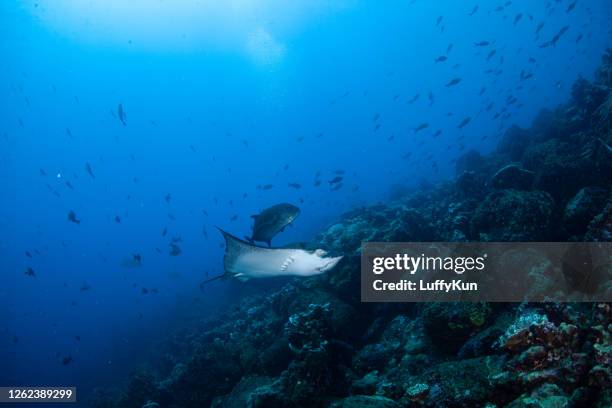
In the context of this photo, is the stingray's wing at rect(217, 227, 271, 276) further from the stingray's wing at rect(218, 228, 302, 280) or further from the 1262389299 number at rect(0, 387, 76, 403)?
the 1262389299 number at rect(0, 387, 76, 403)

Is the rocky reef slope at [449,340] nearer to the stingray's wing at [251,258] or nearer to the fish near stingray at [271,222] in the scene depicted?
the stingray's wing at [251,258]

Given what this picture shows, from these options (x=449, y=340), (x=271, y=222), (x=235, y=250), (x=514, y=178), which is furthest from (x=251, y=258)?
(x=514, y=178)

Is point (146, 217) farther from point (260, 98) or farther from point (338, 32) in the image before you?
point (338, 32)

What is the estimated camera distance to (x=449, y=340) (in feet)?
15.0

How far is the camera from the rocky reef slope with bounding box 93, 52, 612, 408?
2.80 metres

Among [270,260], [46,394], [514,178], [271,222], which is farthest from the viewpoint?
[46,394]

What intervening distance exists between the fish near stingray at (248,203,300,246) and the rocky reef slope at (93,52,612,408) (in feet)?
5.07

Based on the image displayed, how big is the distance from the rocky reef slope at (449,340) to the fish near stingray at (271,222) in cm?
154

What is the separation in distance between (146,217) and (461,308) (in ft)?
472

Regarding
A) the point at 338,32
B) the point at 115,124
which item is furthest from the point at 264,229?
the point at 115,124

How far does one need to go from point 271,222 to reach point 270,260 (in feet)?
6.05

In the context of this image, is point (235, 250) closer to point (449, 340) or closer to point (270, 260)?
point (270, 260)

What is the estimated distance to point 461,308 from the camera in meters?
4.47

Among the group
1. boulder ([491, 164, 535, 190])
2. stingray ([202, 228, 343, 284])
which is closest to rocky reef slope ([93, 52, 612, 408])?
boulder ([491, 164, 535, 190])
